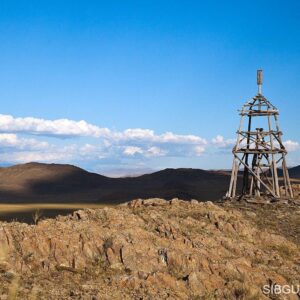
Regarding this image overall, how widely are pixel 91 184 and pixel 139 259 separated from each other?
69644 mm

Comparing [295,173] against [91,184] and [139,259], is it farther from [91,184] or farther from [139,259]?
[139,259]

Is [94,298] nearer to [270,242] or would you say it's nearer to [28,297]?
[28,297]

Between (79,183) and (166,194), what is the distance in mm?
24680

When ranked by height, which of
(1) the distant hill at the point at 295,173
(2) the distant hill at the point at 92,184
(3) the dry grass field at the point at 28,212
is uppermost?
(1) the distant hill at the point at 295,173

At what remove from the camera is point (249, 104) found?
84.6ft

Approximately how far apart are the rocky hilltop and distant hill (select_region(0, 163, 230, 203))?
44.2 m

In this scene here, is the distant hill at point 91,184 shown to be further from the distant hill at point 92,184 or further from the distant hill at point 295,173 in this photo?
the distant hill at point 295,173

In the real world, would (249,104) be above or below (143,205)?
above

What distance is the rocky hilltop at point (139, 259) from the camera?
10656 millimetres

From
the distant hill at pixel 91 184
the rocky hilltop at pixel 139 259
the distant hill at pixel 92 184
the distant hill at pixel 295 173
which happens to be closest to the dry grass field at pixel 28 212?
the rocky hilltop at pixel 139 259

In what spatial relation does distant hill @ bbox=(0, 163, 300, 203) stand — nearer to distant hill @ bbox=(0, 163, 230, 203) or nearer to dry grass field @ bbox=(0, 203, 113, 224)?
distant hill @ bbox=(0, 163, 230, 203)

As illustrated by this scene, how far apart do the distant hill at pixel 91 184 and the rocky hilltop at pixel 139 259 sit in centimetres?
4423

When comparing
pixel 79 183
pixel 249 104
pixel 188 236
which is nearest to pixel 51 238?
pixel 188 236

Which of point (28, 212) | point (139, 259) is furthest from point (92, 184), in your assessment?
point (139, 259)
